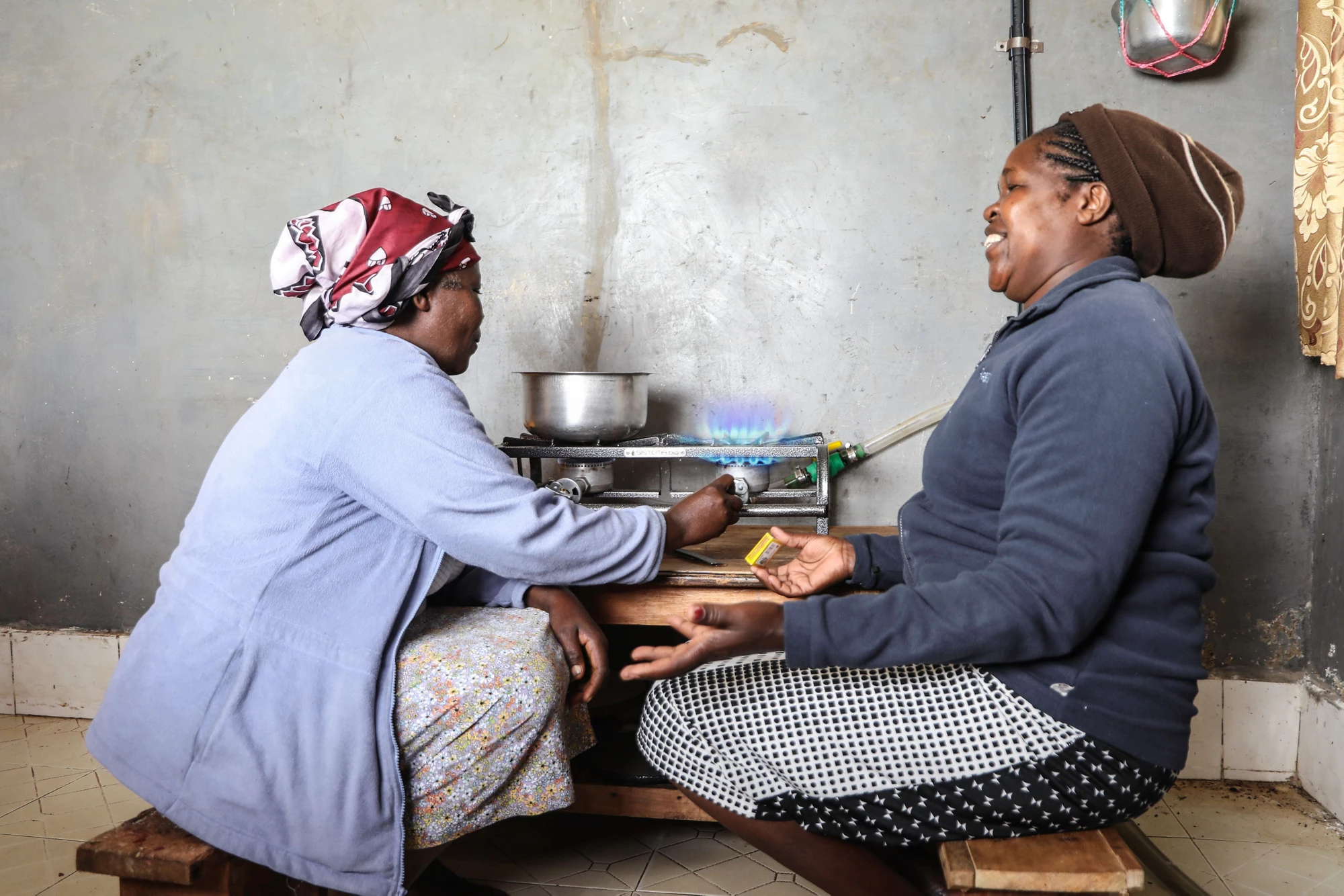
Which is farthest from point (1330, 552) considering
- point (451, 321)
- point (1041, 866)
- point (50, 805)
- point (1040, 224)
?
point (50, 805)

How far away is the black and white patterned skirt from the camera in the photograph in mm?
1420

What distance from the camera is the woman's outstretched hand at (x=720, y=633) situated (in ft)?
4.53

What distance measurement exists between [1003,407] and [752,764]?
0.71m

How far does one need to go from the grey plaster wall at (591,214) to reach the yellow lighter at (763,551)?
0.92 m

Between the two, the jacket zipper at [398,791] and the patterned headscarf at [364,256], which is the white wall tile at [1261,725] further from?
the patterned headscarf at [364,256]

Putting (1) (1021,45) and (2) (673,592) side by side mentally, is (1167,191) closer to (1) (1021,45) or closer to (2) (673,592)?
Answer: (2) (673,592)

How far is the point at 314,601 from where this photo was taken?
1627mm

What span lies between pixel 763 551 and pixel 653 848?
1024 millimetres

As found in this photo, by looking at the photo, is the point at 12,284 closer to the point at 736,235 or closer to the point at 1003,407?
the point at 736,235

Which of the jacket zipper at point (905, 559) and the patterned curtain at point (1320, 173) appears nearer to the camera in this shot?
the jacket zipper at point (905, 559)

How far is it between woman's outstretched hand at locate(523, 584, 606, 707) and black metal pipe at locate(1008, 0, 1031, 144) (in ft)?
6.39

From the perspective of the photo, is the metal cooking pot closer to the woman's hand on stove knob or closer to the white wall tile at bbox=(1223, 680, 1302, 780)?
the woman's hand on stove knob

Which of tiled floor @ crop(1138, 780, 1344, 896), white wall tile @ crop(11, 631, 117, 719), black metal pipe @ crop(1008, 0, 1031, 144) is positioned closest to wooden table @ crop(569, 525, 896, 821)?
tiled floor @ crop(1138, 780, 1344, 896)

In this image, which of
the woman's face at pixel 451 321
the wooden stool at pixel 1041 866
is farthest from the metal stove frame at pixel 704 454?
the wooden stool at pixel 1041 866
